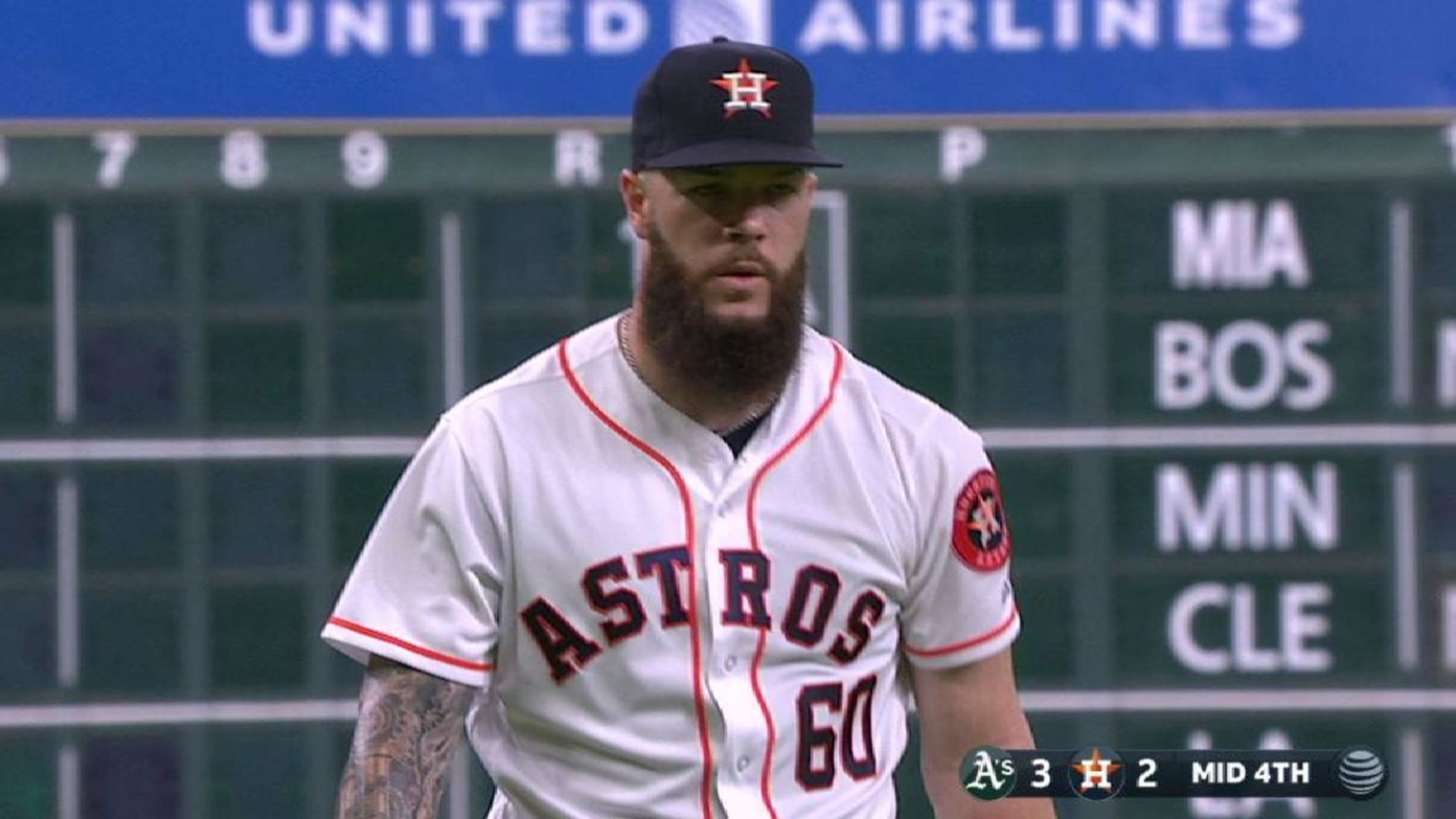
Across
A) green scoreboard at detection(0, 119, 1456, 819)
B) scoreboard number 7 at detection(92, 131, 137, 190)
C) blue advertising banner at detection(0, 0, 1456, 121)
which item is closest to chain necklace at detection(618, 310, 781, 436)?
green scoreboard at detection(0, 119, 1456, 819)

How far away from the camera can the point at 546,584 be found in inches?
125

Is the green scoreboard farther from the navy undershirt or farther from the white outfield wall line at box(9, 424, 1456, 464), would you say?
the navy undershirt

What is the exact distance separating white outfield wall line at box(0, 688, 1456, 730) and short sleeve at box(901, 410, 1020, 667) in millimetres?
2253

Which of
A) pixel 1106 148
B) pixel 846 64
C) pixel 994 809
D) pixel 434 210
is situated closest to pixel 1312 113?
pixel 1106 148

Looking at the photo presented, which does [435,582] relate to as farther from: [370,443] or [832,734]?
[370,443]

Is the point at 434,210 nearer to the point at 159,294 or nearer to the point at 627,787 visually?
the point at 159,294

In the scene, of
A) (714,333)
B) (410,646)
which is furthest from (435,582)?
(714,333)

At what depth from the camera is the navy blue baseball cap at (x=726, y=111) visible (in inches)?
122

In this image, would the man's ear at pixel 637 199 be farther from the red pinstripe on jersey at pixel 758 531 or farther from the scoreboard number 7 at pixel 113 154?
the scoreboard number 7 at pixel 113 154

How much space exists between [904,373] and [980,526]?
2.27m

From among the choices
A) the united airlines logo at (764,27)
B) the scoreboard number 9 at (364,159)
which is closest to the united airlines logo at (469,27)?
the united airlines logo at (764,27)

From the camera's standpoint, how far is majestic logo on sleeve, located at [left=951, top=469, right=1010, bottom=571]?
327 centimetres

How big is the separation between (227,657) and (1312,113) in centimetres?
232

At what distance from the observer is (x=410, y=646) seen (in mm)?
3113
